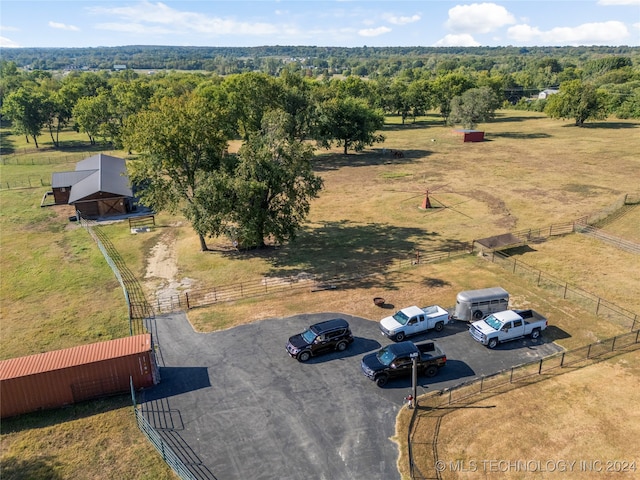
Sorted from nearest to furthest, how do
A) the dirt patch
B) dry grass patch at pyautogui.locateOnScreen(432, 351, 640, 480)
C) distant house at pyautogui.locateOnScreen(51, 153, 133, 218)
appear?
1. dry grass patch at pyautogui.locateOnScreen(432, 351, 640, 480)
2. the dirt patch
3. distant house at pyautogui.locateOnScreen(51, 153, 133, 218)

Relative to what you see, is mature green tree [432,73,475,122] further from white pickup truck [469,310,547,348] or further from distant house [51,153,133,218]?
white pickup truck [469,310,547,348]

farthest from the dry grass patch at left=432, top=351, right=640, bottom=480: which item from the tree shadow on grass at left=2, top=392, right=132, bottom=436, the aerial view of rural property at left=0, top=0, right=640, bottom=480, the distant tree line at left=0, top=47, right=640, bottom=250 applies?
the distant tree line at left=0, top=47, right=640, bottom=250

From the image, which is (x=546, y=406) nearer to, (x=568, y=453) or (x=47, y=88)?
(x=568, y=453)

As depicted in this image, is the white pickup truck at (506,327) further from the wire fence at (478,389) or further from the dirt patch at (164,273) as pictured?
the dirt patch at (164,273)

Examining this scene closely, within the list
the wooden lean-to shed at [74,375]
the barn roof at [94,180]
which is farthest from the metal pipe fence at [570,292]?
the barn roof at [94,180]

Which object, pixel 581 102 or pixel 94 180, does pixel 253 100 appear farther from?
pixel 581 102

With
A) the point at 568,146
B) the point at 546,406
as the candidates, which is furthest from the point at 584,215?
the point at 568,146
